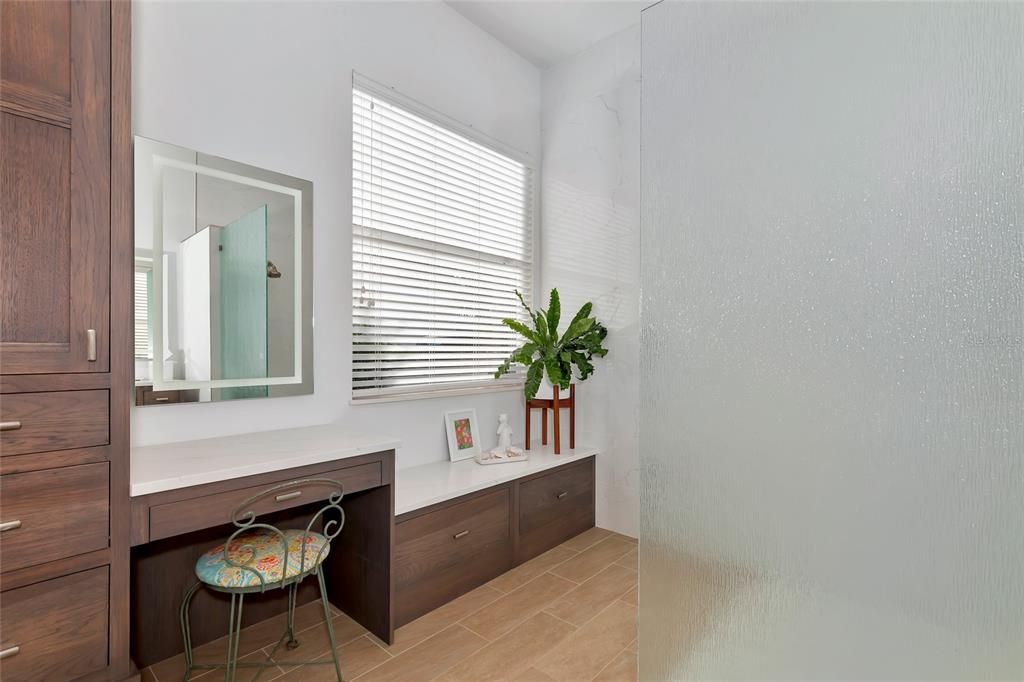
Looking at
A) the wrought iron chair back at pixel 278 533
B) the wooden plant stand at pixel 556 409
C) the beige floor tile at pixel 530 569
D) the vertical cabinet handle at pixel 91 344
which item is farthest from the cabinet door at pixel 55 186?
the wooden plant stand at pixel 556 409

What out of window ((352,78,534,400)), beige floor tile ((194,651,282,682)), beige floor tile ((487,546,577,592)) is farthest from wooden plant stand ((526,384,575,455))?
beige floor tile ((194,651,282,682))

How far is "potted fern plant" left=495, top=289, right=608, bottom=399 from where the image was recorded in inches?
113

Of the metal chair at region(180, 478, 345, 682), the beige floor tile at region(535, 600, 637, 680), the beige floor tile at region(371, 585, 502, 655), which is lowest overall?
the beige floor tile at region(535, 600, 637, 680)

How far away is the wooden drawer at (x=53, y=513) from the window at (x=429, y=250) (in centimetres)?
116

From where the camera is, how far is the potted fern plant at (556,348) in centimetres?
288

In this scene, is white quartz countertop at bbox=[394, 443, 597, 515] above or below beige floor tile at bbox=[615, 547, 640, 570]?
above

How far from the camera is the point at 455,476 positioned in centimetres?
239

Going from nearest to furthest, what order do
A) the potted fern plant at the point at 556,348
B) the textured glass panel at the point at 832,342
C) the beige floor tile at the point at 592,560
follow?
the textured glass panel at the point at 832,342 → the beige floor tile at the point at 592,560 → the potted fern plant at the point at 556,348

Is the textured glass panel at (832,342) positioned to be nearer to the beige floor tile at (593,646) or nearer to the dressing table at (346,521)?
the beige floor tile at (593,646)

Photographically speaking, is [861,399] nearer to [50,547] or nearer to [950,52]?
[950,52]

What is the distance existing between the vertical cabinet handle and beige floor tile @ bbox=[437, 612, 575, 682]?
141 cm

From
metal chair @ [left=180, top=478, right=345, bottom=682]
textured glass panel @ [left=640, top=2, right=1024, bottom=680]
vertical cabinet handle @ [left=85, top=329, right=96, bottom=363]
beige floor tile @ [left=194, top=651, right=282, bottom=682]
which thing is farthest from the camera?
beige floor tile @ [left=194, top=651, right=282, bottom=682]

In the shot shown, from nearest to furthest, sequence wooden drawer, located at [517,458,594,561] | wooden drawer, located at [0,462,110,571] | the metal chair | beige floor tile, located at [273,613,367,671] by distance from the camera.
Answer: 1. wooden drawer, located at [0,462,110,571]
2. the metal chair
3. beige floor tile, located at [273,613,367,671]
4. wooden drawer, located at [517,458,594,561]

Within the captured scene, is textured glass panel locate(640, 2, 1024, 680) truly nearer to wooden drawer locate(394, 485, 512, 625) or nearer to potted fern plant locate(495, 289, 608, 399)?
wooden drawer locate(394, 485, 512, 625)
